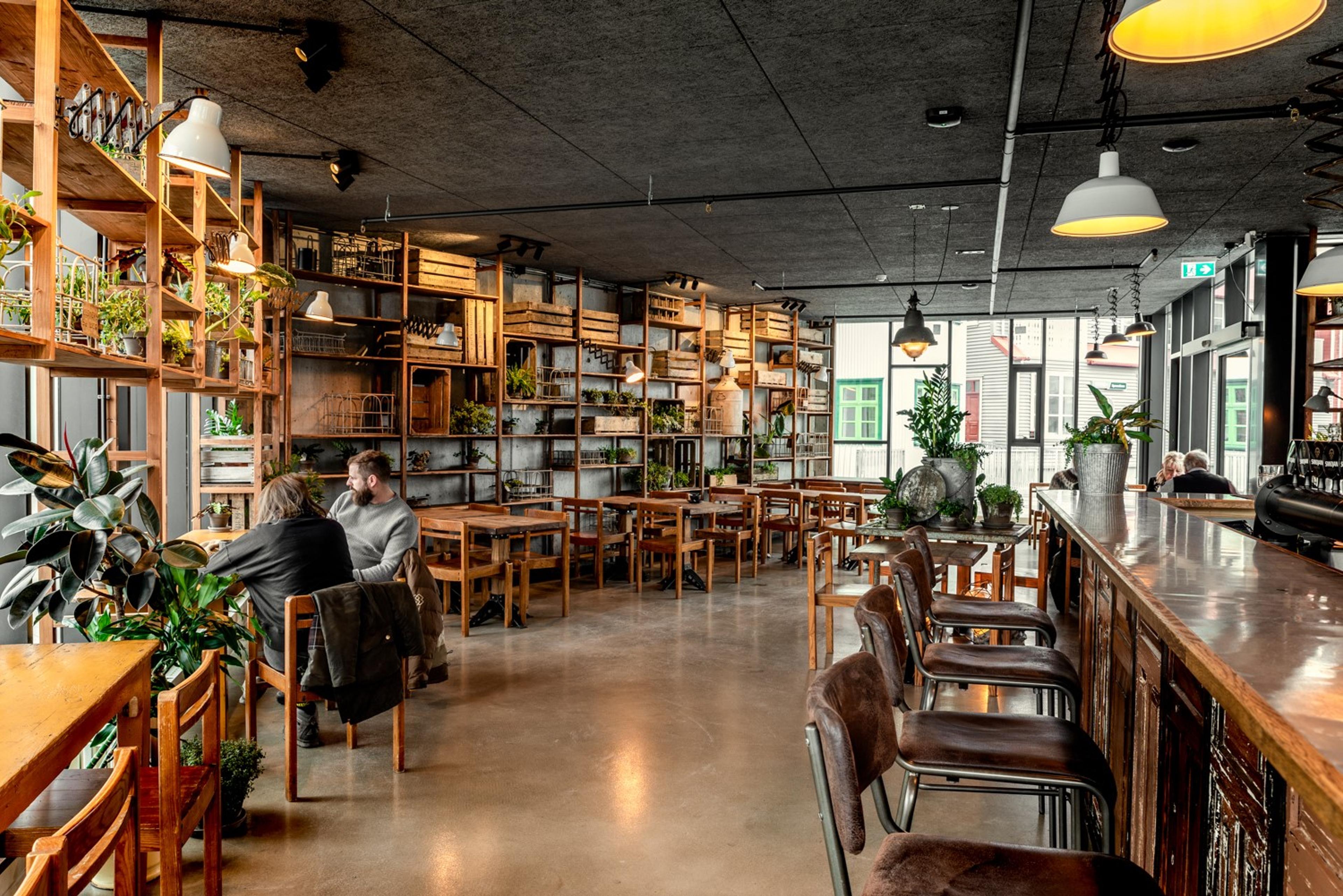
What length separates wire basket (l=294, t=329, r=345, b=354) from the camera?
755 cm

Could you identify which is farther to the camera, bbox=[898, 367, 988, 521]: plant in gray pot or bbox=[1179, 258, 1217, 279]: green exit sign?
bbox=[1179, 258, 1217, 279]: green exit sign

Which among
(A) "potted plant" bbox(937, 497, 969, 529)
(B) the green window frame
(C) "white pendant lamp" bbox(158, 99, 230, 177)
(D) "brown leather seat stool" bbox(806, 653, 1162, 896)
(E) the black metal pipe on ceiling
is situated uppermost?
(E) the black metal pipe on ceiling

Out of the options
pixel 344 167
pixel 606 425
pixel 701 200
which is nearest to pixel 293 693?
pixel 344 167

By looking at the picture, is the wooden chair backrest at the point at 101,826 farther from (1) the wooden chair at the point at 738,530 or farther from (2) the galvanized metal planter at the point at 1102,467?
(1) the wooden chair at the point at 738,530

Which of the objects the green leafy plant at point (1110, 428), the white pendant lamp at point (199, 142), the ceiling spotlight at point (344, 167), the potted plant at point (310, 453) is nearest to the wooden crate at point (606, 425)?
the potted plant at point (310, 453)

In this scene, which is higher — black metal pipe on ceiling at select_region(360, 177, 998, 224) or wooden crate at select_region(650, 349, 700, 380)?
black metal pipe on ceiling at select_region(360, 177, 998, 224)

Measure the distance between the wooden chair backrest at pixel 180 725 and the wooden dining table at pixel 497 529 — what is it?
3867mm

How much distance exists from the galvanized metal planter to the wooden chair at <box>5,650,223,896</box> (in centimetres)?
367

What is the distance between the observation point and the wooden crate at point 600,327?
9773 millimetres

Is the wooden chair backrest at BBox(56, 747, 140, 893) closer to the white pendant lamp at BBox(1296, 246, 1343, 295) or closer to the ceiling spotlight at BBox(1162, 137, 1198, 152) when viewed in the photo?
the white pendant lamp at BBox(1296, 246, 1343, 295)

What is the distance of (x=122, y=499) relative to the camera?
9.34 feet

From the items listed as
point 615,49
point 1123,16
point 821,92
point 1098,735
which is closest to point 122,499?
point 615,49

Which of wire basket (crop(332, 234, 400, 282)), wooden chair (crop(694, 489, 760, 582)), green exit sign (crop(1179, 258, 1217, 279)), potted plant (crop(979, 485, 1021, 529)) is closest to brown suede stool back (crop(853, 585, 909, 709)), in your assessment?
potted plant (crop(979, 485, 1021, 529))

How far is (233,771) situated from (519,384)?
5931 mm
